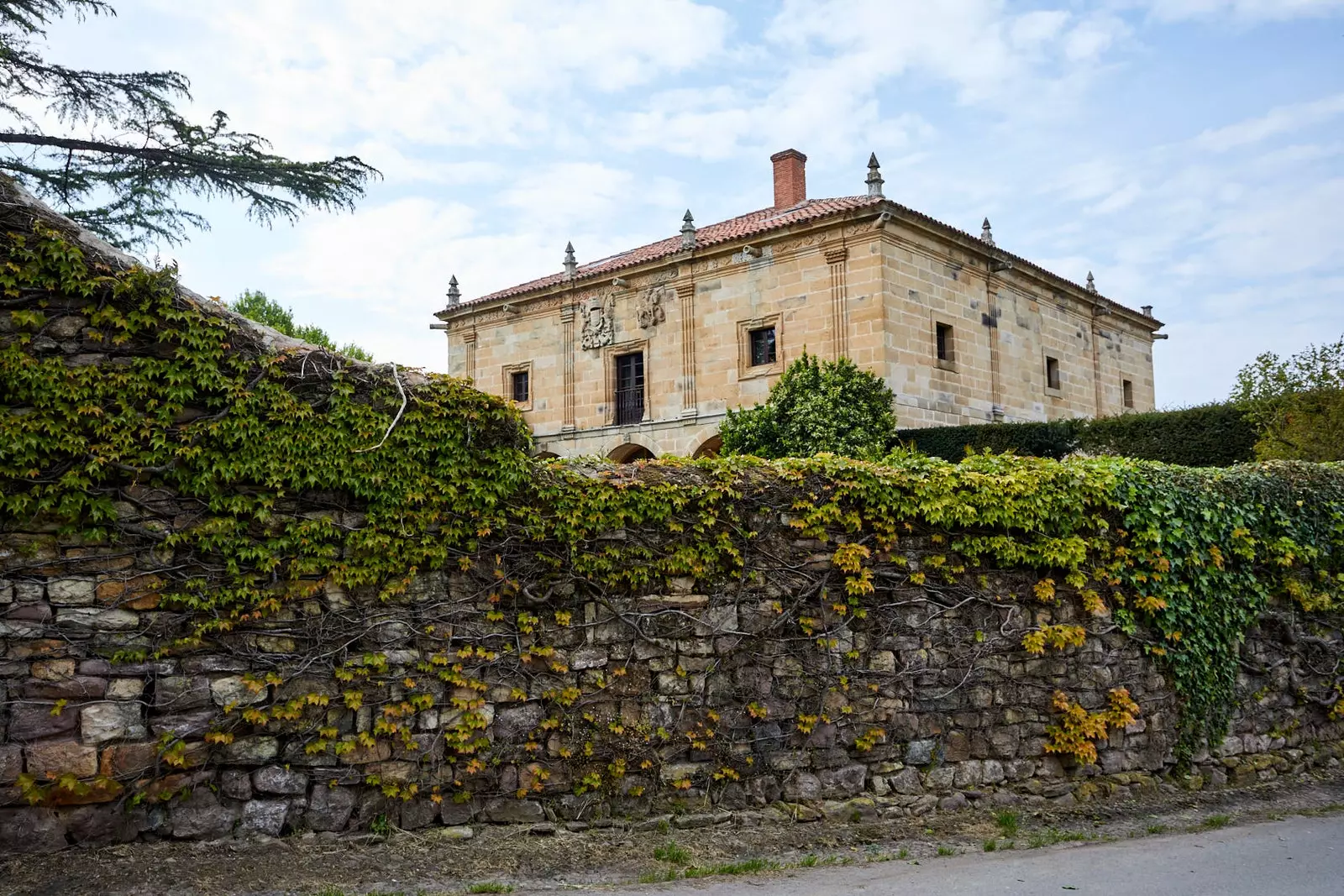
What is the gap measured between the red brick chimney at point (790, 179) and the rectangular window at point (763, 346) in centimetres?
455

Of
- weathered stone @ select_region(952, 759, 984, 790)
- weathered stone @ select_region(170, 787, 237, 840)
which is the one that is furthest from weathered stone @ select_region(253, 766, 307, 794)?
weathered stone @ select_region(952, 759, 984, 790)

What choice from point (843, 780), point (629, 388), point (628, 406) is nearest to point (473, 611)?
point (843, 780)

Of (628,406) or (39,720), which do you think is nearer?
(39,720)

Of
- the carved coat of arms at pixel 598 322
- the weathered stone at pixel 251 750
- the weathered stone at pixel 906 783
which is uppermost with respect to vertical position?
the carved coat of arms at pixel 598 322

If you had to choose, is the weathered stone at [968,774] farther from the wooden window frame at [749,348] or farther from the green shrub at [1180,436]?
the wooden window frame at [749,348]

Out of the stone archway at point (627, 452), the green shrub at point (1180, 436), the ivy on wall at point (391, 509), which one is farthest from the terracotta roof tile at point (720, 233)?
the ivy on wall at point (391, 509)

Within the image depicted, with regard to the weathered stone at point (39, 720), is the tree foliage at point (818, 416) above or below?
above

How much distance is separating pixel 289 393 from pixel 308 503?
670 millimetres

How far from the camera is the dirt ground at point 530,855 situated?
488cm

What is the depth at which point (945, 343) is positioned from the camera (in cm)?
2212

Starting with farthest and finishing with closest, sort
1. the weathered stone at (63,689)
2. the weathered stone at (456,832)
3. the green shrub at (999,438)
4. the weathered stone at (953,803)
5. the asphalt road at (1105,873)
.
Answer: the green shrub at (999,438) < the weathered stone at (953,803) < the weathered stone at (456,832) < the asphalt road at (1105,873) < the weathered stone at (63,689)

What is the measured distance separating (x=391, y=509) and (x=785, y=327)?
666 inches

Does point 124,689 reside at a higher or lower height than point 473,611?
lower

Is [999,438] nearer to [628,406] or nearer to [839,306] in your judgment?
[839,306]
